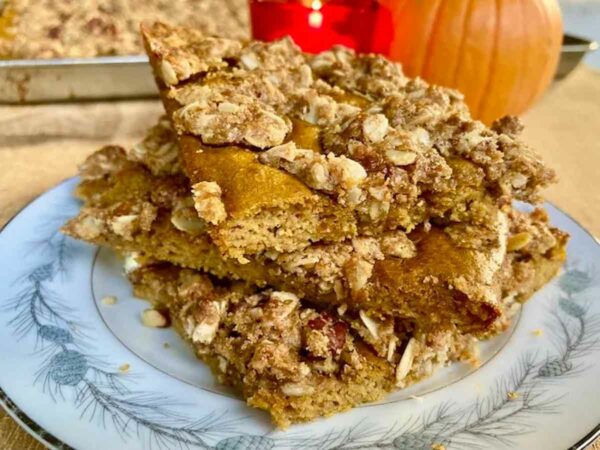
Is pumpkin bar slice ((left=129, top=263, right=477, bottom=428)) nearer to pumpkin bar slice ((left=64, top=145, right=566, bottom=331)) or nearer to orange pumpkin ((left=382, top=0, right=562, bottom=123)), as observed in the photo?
pumpkin bar slice ((left=64, top=145, right=566, bottom=331))

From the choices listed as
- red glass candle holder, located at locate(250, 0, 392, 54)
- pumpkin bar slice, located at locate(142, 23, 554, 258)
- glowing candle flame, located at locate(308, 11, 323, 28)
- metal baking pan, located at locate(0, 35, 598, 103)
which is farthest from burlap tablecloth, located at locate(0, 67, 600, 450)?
pumpkin bar slice, located at locate(142, 23, 554, 258)

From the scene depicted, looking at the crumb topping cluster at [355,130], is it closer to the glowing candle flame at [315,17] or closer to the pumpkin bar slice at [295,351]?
the pumpkin bar slice at [295,351]

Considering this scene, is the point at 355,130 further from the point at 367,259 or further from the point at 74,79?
the point at 74,79

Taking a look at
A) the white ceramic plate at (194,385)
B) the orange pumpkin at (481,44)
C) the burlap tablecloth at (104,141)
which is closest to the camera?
the white ceramic plate at (194,385)

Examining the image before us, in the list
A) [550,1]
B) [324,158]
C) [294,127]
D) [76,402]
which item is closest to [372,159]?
[324,158]

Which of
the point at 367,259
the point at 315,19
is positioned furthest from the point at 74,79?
the point at 367,259

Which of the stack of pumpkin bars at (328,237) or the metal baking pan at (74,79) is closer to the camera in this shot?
the stack of pumpkin bars at (328,237)

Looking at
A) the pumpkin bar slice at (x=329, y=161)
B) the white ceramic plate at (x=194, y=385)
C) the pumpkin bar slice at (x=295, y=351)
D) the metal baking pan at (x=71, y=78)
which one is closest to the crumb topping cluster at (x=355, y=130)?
the pumpkin bar slice at (x=329, y=161)
